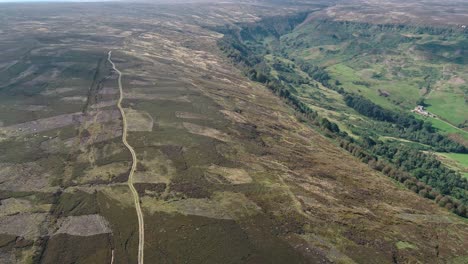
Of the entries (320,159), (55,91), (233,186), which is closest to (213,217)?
(233,186)

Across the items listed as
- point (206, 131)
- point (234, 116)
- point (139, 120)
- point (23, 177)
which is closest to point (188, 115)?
point (206, 131)

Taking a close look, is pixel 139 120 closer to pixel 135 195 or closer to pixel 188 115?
pixel 188 115

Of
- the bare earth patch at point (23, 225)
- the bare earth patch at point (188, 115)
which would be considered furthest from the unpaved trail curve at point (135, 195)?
the bare earth patch at point (188, 115)

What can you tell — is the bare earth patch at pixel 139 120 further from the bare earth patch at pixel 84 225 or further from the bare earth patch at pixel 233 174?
the bare earth patch at pixel 84 225

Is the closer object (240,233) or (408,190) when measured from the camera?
(240,233)

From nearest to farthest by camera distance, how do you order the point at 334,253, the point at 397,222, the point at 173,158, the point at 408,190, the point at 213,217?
the point at 334,253, the point at 213,217, the point at 397,222, the point at 173,158, the point at 408,190

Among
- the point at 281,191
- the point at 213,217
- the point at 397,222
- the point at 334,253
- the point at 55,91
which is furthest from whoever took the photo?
the point at 55,91

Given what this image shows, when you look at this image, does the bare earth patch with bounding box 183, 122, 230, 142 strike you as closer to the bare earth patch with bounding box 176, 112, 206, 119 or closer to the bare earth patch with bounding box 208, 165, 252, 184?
the bare earth patch with bounding box 176, 112, 206, 119

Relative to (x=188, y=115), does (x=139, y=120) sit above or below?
above

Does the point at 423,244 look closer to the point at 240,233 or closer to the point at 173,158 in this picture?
the point at 240,233

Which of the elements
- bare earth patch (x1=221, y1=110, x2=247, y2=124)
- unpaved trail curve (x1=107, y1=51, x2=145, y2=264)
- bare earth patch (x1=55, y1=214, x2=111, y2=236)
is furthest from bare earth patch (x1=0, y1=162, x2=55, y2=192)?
bare earth patch (x1=221, y1=110, x2=247, y2=124)
